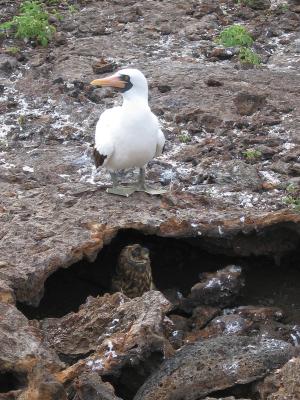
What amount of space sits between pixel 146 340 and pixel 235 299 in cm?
182

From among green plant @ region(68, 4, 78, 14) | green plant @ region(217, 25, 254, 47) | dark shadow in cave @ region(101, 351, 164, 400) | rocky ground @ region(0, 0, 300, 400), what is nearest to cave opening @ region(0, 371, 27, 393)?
rocky ground @ region(0, 0, 300, 400)

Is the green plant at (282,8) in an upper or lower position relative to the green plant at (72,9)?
lower

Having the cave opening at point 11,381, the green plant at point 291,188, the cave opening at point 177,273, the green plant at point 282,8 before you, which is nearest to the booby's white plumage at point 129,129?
the cave opening at point 177,273

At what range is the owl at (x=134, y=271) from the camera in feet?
27.2

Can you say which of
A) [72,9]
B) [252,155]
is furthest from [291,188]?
[72,9]

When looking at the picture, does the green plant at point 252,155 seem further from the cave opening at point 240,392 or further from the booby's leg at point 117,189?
the cave opening at point 240,392

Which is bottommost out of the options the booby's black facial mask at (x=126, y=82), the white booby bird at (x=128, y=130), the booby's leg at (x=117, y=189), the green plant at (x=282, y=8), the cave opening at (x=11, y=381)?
the green plant at (x=282, y=8)

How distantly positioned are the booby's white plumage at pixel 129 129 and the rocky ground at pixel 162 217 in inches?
15.9

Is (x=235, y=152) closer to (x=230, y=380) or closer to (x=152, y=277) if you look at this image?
(x=152, y=277)

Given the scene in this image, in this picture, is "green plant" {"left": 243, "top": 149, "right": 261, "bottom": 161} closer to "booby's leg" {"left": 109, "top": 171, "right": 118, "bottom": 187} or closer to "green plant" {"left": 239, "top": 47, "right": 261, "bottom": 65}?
"booby's leg" {"left": 109, "top": 171, "right": 118, "bottom": 187}

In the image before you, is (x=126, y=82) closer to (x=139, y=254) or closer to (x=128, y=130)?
(x=128, y=130)

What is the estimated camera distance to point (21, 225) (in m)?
8.31

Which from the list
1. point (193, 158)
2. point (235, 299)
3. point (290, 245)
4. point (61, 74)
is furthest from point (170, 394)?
point (61, 74)

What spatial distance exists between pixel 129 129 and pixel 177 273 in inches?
56.7
